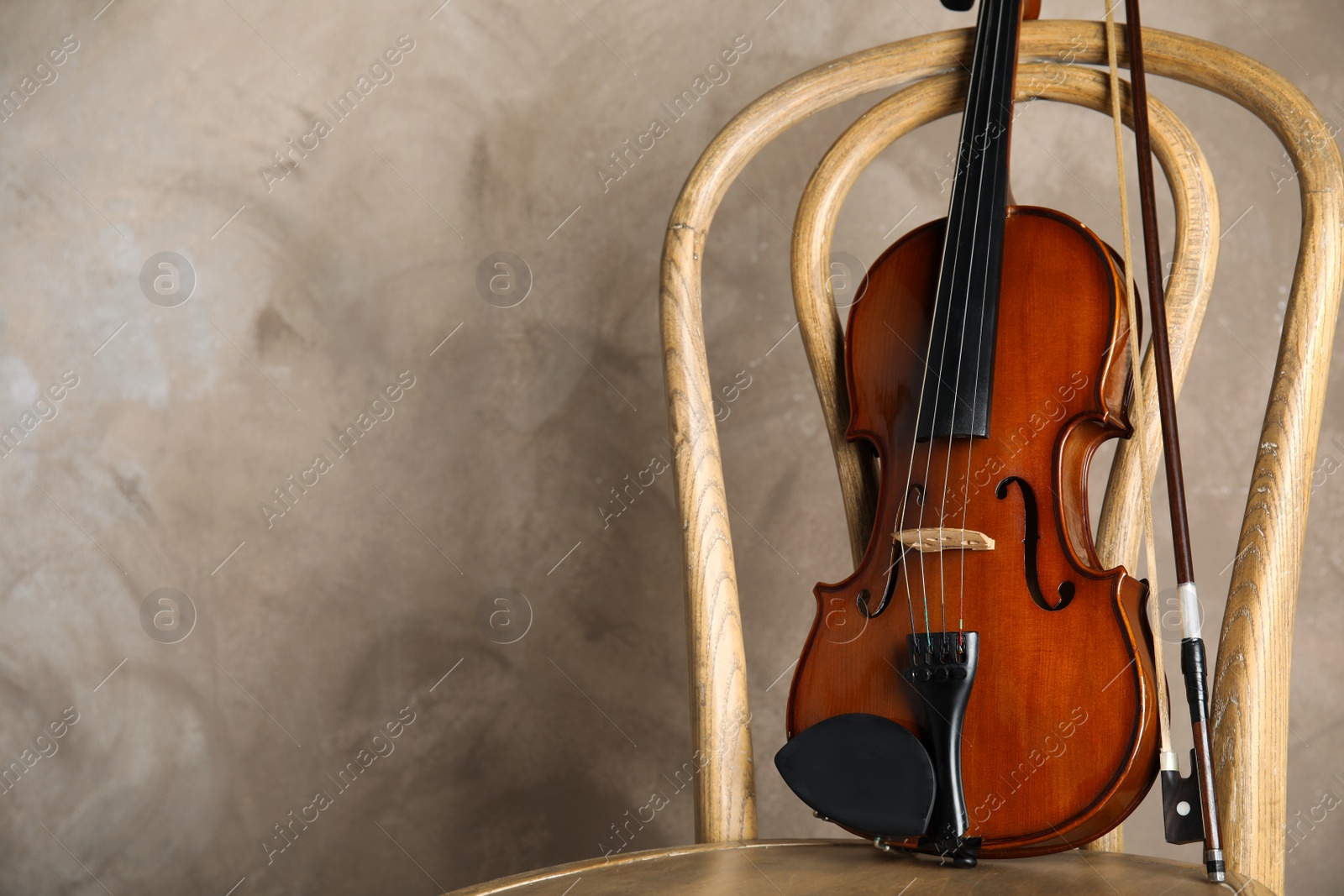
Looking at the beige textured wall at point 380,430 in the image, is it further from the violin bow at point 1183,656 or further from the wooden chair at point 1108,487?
the violin bow at point 1183,656

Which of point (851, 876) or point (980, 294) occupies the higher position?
point (980, 294)

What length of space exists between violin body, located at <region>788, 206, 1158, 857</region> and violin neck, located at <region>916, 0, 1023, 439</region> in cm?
2

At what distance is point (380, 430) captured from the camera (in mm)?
1718

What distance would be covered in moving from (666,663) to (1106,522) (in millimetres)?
835

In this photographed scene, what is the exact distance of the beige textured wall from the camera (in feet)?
5.50

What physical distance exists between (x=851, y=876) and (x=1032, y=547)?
334 millimetres

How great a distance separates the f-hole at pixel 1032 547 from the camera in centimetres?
89

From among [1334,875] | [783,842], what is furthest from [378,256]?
[1334,875]

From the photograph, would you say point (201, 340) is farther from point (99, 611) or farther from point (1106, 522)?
point (1106, 522)

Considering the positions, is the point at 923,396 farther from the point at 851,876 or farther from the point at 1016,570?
the point at 851,876

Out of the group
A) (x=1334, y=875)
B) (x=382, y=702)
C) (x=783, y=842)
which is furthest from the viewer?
(x=382, y=702)

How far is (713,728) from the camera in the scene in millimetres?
1085

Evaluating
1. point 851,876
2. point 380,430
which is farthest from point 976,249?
point 380,430

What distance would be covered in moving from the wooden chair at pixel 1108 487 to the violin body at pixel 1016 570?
64 millimetres
